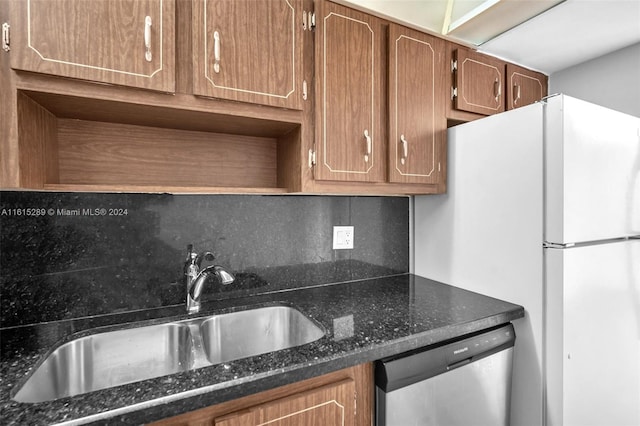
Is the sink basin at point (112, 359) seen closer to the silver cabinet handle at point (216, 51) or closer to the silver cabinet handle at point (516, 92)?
the silver cabinet handle at point (216, 51)

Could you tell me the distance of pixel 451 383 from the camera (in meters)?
1.04

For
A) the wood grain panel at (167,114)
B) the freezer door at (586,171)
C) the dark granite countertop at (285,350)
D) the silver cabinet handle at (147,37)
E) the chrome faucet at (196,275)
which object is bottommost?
the dark granite countertop at (285,350)

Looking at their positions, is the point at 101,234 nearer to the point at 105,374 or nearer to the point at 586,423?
the point at 105,374

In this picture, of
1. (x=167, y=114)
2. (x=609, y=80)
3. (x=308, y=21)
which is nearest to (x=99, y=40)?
(x=167, y=114)

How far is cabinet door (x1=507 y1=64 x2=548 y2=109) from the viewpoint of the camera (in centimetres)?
172

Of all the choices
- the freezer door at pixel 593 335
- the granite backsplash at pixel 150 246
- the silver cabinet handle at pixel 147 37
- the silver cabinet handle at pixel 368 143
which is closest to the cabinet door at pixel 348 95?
the silver cabinet handle at pixel 368 143

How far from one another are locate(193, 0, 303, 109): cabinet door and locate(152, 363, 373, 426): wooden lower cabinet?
91 centimetres

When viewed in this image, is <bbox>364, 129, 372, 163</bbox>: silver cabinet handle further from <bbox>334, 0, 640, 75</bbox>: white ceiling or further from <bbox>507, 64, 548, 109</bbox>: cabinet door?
<bbox>507, 64, 548, 109</bbox>: cabinet door

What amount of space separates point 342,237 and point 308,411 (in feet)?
2.85

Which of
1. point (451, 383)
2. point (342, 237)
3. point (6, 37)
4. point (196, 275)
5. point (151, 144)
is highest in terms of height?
point (6, 37)

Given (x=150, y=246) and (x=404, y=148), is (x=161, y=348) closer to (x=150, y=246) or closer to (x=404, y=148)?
(x=150, y=246)

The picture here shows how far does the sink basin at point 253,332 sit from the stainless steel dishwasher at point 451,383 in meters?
0.32

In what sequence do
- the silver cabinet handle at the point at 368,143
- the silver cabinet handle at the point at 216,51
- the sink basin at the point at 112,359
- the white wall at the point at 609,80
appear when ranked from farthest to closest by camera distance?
the white wall at the point at 609,80 → the silver cabinet handle at the point at 368,143 → the silver cabinet handle at the point at 216,51 → the sink basin at the point at 112,359

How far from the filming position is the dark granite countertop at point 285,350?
2.14 ft
